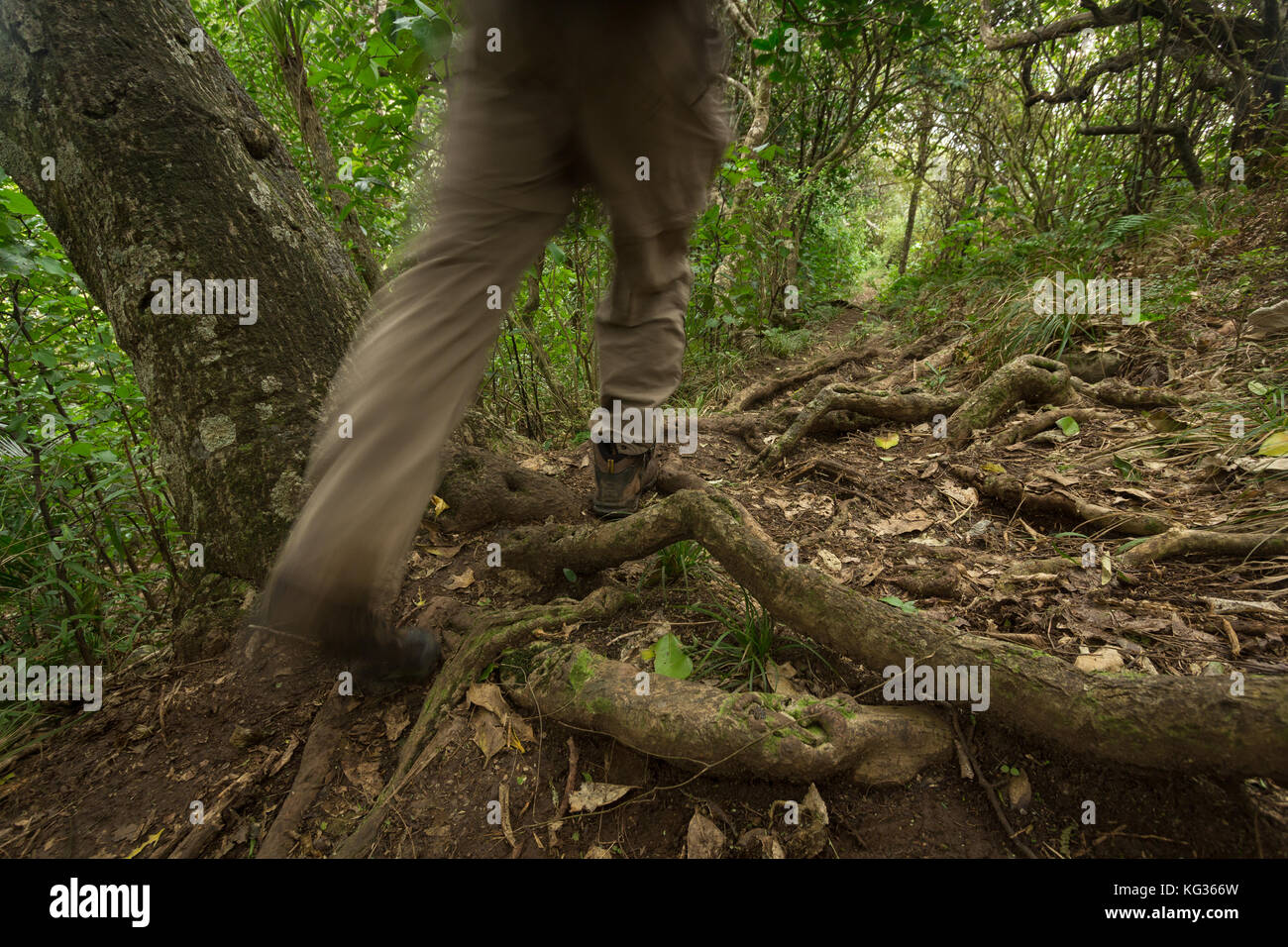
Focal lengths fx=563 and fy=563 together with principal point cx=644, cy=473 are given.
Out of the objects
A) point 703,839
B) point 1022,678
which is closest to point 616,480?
point 703,839

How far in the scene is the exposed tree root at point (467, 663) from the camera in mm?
1242

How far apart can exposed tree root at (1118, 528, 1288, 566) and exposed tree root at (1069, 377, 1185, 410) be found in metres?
1.37

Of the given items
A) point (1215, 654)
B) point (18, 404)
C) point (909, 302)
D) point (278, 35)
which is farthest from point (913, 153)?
point (18, 404)

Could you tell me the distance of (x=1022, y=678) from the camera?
45.8 inches

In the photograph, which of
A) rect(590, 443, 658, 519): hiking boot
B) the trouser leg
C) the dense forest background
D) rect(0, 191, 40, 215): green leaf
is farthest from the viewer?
the dense forest background

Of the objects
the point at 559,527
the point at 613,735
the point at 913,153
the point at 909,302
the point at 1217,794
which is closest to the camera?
the point at 1217,794

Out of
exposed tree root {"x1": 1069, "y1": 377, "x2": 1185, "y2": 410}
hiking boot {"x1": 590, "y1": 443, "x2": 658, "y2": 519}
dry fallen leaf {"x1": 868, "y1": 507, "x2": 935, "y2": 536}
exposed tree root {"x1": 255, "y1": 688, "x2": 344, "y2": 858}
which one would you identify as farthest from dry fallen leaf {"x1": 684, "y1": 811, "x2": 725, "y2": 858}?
exposed tree root {"x1": 1069, "y1": 377, "x2": 1185, "y2": 410}

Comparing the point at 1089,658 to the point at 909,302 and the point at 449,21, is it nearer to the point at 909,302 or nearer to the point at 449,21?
the point at 449,21

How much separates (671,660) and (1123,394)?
295cm

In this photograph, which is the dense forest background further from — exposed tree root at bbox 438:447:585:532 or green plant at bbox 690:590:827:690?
green plant at bbox 690:590:827:690

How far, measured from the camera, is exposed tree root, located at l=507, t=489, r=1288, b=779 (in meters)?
0.96

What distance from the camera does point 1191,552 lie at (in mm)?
1703

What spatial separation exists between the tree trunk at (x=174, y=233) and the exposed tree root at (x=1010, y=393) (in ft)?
9.95

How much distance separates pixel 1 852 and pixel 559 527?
1.50 meters
